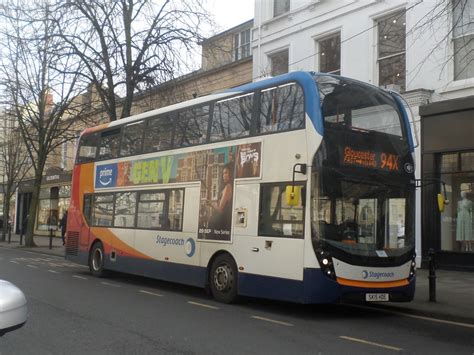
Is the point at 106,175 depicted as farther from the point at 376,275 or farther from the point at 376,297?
the point at 376,297

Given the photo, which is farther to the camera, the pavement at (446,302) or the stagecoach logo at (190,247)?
the stagecoach logo at (190,247)

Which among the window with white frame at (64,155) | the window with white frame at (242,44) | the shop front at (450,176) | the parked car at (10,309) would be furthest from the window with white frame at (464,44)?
the window with white frame at (64,155)

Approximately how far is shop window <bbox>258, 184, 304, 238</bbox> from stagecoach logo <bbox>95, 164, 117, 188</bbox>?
596cm

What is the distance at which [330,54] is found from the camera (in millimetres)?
19438

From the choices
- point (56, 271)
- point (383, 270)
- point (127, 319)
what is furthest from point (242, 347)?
point (56, 271)

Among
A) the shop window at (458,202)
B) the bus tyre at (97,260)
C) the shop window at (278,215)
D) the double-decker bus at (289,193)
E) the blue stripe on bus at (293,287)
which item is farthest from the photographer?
the shop window at (458,202)

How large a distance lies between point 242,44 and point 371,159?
58.3 ft

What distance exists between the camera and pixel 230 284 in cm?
1034

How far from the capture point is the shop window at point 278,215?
9.07 meters

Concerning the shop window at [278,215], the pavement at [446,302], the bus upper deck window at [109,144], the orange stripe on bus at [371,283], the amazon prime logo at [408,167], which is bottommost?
the pavement at [446,302]

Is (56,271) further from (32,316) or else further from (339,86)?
(339,86)

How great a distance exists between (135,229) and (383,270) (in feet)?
21.4

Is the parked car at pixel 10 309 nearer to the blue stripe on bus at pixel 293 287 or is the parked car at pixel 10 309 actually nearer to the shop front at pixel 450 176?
the blue stripe on bus at pixel 293 287

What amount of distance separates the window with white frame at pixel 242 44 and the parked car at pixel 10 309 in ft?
72.7
